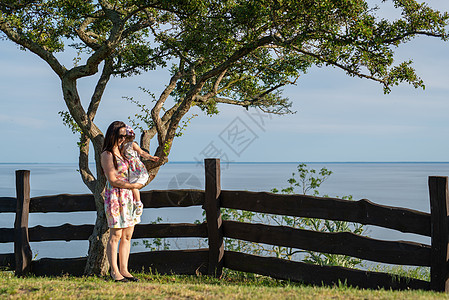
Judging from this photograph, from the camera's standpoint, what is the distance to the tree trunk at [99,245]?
28.3ft

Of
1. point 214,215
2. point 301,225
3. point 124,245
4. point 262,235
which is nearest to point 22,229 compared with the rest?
point 124,245

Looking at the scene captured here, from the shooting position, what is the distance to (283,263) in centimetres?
→ 761

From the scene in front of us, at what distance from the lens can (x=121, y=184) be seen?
6586 mm

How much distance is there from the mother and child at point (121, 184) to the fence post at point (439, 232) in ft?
13.7

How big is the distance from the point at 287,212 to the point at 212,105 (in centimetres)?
562

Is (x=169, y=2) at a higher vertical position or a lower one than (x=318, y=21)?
higher

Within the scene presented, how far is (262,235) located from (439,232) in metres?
2.78

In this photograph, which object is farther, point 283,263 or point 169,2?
point 169,2

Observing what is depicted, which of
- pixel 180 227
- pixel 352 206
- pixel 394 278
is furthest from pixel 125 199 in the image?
pixel 394 278

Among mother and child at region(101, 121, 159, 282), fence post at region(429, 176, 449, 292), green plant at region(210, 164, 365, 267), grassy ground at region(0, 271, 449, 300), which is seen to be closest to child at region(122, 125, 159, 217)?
mother and child at region(101, 121, 159, 282)

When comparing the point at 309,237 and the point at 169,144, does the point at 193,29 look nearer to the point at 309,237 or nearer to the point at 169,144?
the point at 169,144

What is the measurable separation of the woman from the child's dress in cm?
6

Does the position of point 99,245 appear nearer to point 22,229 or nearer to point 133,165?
point 22,229

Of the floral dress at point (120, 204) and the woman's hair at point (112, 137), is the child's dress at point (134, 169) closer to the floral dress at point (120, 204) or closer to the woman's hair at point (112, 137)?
the floral dress at point (120, 204)
